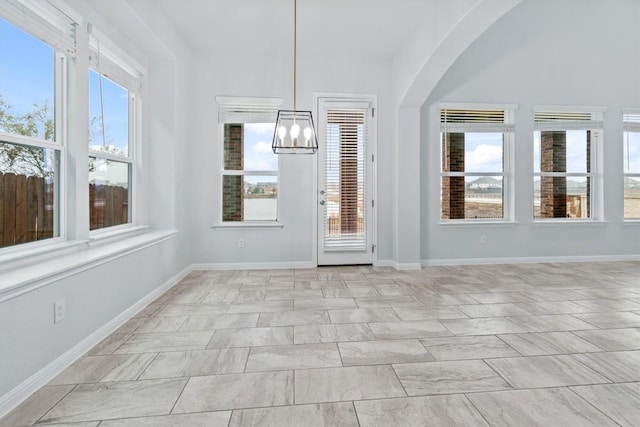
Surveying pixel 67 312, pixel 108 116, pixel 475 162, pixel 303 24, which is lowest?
pixel 67 312

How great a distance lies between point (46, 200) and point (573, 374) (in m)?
3.58

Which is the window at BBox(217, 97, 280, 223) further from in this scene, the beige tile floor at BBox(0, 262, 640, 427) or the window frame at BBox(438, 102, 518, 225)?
the window frame at BBox(438, 102, 518, 225)

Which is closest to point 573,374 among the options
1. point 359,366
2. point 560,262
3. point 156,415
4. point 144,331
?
point 359,366

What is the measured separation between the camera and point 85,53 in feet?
9.16

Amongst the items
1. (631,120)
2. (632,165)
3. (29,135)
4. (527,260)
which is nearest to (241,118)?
(29,135)

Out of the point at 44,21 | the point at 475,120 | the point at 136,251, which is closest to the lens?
the point at 44,21

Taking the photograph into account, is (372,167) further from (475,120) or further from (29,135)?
(29,135)

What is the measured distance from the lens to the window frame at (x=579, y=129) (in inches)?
213

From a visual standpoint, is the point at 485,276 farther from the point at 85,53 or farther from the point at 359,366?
the point at 85,53

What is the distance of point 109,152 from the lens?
3348 millimetres

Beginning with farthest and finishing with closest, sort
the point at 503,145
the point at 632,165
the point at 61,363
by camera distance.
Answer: the point at 632,165
the point at 503,145
the point at 61,363

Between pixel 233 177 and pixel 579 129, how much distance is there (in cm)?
534

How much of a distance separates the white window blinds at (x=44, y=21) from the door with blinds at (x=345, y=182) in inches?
122

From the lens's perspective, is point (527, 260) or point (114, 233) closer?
point (114, 233)
